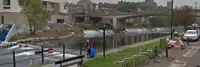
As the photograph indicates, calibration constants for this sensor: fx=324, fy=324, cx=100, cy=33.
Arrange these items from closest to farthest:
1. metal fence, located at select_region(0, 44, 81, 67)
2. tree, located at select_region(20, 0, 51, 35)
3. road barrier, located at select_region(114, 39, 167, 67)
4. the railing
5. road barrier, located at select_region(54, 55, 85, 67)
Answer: road barrier, located at select_region(54, 55, 85, 67) < road barrier, located at select_region(114, 39, 167, 67) < metal fence, located at select_region(0, 44, 81, 67) < the railing < tree, located at select_region(20, 0, 51, 35)

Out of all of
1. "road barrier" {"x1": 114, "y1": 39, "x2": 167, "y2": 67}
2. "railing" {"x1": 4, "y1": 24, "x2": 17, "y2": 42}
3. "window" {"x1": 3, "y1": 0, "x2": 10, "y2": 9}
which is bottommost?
"railing" {"x1": 4, "y1": 24, "x2": 17, "y2": 42}

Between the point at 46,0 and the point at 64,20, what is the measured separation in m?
18.6

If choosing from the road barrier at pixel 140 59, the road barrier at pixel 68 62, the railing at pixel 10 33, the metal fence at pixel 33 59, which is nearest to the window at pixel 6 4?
the railing at pixel 10 33

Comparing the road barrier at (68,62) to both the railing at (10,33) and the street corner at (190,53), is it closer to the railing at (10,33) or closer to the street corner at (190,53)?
the street corner at (190,53)

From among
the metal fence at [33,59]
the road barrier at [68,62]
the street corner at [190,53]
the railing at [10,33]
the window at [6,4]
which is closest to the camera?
the road barrier at [68,62]

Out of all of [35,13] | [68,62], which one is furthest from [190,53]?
[35,13]

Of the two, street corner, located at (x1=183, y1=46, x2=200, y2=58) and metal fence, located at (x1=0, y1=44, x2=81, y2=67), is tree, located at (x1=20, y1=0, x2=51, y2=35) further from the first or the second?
metal fence, located at (x1=0, y1=44, x2=81, y2=67)

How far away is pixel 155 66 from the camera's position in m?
18.5

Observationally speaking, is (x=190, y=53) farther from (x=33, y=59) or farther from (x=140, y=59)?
(x=33, y=59)

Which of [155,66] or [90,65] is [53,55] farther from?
[155,66]

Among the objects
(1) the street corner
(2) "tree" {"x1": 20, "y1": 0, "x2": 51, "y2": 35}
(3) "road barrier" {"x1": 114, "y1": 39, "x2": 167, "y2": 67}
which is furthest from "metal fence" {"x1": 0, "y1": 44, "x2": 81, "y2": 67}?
(2) "tree" {"x1": 20, "y1": 0, "x2": 51, "y2": 35}

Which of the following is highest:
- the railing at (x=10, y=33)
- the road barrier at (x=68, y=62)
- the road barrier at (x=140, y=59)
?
the road barrier at (x=68, y=62)

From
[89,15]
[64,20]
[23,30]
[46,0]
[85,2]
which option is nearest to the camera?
[23,30]

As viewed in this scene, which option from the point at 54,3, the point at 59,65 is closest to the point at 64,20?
the point at 54,3
